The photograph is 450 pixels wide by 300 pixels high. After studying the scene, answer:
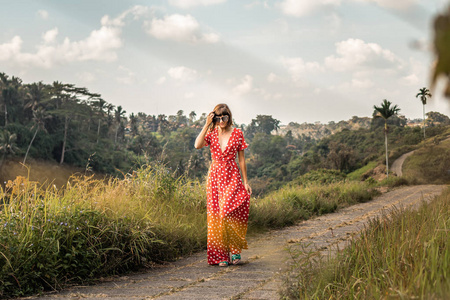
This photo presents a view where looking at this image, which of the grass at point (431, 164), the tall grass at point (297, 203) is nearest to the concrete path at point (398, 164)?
the grass at point (431, 164)

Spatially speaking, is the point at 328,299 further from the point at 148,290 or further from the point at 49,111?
the point at 49,111

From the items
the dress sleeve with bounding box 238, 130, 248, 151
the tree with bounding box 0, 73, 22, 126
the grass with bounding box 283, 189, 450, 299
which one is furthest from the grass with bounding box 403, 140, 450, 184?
the tree with bounding box 0, 73, 22, 126

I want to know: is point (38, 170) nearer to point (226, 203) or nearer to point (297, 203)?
point (297, 203)

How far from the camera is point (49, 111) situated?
5275 cm

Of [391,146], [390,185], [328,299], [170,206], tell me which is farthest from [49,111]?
[328,299]

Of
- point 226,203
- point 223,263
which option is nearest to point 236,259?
point 223,263

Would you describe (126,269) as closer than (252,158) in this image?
Yes

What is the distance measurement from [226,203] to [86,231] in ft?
4.68

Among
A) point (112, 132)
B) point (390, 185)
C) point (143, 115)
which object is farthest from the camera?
point (143, 115)

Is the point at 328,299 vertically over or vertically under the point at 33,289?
over

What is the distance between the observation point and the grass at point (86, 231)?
385 centimetres

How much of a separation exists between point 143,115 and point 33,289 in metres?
110

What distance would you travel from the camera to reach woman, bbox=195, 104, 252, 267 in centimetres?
480

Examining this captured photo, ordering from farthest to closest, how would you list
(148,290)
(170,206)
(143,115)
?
(143,115)
(170,206)
(148,290)
